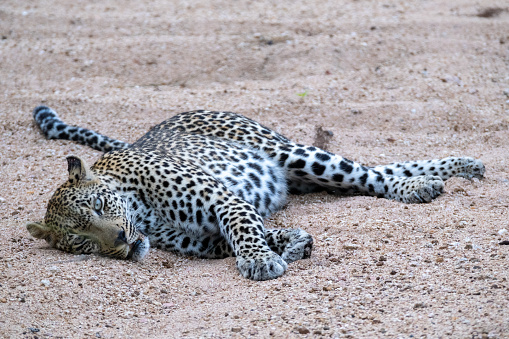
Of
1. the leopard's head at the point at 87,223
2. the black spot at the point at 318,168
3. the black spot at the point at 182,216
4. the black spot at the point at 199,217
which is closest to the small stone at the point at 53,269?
the leopard's head at the point at 87,223

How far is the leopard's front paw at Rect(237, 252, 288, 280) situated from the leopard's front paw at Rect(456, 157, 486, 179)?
106 inches

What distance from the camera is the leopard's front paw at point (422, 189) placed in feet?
21.2

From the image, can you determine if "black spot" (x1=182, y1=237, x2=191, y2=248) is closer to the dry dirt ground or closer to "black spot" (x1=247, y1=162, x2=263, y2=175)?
the dry dirt ground

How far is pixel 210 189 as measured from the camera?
5.95m

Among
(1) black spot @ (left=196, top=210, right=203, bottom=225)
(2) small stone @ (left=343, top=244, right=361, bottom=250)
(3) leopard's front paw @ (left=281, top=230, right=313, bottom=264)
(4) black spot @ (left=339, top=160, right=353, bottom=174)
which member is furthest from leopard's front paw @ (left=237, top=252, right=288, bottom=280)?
(4) black spot @ (left=339, top=160, right=353, bottom=174)

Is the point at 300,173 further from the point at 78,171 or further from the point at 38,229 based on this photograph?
the point at 38,229

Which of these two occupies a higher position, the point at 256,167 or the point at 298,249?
the point at 256,167

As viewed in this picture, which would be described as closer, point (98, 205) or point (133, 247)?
point (98, 205)

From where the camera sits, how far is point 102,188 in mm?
5676

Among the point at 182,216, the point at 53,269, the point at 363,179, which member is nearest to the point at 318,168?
the point at 363,179

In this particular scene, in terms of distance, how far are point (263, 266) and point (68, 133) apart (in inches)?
176

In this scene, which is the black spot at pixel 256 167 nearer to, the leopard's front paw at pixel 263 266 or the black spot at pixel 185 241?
the black spot at pixel 185 241

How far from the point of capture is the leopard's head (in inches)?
211

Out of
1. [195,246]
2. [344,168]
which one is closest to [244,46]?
[344,168]
